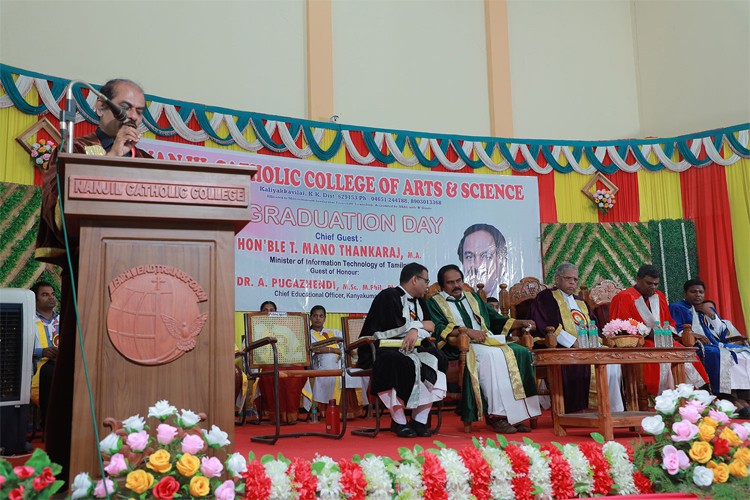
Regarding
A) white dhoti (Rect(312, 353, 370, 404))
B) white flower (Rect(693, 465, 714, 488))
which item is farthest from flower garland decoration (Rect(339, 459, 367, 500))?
white dhoti (Rect(312, 353, 370, 404))

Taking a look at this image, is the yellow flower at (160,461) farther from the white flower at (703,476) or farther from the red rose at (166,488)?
the white flower at (703,476)

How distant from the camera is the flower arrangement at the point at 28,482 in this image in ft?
6.31

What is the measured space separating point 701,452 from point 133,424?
2.22 metres

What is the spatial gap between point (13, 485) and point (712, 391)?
650cm

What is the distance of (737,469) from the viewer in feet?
9.62

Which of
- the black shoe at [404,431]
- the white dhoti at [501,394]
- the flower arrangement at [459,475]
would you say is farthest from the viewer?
the white dhoti at [501,394]

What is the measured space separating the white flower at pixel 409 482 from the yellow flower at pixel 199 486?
34.0 inches

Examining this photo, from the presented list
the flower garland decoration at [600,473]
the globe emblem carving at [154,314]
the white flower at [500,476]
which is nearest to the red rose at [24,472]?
the globe emblem carving at [154,314]

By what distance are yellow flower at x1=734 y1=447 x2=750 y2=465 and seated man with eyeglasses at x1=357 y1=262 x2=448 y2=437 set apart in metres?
2.48

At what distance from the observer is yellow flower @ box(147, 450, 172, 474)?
2084mm

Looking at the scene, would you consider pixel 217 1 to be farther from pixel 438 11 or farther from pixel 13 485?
pixel 13 485

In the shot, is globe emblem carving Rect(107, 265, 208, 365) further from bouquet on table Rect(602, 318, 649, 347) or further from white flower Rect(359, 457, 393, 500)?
bouquet on table Rect(602, 318, 649, 347)

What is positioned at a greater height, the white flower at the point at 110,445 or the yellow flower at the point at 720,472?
the white flower at the point at 110,445

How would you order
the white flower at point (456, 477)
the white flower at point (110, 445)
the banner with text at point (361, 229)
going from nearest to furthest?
the white flower at point (110, 445)
the white flower at point (456, 477)
the banner with text at point (361, 229)
